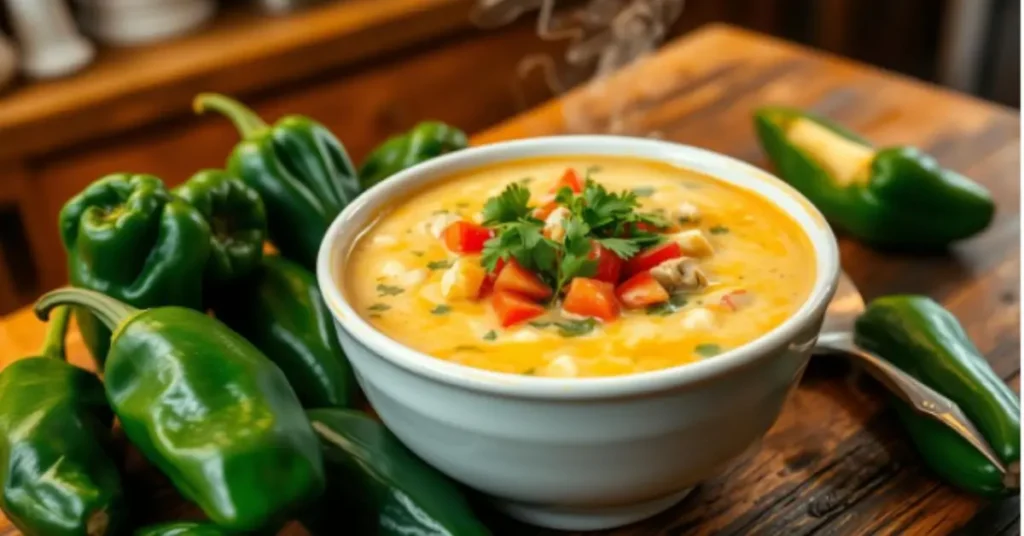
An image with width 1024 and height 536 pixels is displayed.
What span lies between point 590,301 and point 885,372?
1.08 feet

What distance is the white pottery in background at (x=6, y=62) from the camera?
6.96 ft

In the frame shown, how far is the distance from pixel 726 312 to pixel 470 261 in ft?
0.71

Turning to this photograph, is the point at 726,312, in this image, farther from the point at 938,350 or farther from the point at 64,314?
the point at 64,314

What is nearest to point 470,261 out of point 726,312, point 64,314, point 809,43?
point 726,312

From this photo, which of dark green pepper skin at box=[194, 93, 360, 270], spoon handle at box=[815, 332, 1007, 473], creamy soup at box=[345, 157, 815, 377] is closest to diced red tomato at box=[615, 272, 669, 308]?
creamy soup at box=[345, 157, 815, 377]

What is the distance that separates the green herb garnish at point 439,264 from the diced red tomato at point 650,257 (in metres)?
0.16

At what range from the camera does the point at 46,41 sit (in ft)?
7.21

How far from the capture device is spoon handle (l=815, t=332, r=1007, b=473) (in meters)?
0.95

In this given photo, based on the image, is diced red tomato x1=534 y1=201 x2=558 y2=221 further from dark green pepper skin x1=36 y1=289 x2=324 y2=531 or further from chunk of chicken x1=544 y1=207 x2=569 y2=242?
dark green pepper skin x1=36 y1=289 x2=324 y2=531

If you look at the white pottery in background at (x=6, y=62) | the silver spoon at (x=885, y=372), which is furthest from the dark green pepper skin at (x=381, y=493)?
the white pottery in background at (x=6, y=62)

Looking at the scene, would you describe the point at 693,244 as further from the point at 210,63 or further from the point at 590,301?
the point at 210,63

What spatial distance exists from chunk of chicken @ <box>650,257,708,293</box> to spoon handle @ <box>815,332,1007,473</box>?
22 cm

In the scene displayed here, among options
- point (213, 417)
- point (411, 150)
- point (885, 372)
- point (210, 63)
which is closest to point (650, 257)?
point (885, 372)

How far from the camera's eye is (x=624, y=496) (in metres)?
0.87
